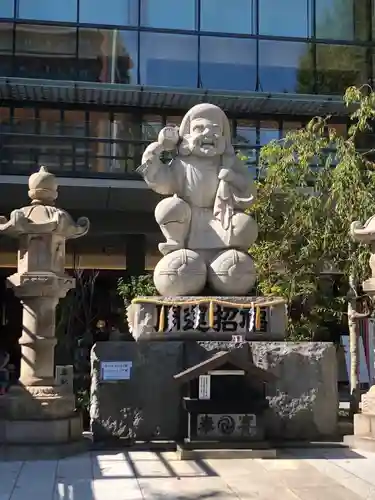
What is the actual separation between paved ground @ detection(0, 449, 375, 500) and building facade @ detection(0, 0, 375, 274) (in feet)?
30.1

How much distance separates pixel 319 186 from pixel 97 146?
6.62 meters

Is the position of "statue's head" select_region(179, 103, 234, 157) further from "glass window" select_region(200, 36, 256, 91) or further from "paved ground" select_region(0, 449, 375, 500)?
"glass window" select_region(200, 36, 256, 91)

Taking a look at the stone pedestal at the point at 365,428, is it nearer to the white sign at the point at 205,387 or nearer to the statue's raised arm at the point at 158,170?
the white sign at the point at 205,387

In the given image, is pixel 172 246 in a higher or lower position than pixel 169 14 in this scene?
lower

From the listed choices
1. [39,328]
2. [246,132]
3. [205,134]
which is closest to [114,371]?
[39,328]

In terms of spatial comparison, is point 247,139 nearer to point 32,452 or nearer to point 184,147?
point 184,147

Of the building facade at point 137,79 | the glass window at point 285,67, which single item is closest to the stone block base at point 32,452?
the building facade at point 137,79

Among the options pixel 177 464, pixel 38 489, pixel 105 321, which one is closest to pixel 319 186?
pixel 177 464

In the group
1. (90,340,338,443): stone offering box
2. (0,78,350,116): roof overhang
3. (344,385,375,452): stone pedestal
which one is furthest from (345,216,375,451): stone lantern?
(0,78,350,116): roof overhang

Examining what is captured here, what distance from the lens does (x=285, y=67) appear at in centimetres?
1664

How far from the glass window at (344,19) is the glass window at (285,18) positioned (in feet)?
1.48

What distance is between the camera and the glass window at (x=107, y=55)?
1625cm

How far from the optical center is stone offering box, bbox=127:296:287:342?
8445 mm

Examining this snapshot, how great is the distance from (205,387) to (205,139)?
339 centimetres
